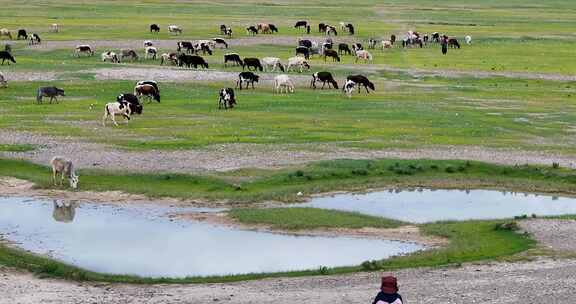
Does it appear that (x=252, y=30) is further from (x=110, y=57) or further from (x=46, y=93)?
(x=46, y=93)

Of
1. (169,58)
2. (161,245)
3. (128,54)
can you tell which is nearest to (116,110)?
(161,245)

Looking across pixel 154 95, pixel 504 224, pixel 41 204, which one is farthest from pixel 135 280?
pixel 154 95

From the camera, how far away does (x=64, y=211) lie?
2869 cm

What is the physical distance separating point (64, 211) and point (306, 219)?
310 inches

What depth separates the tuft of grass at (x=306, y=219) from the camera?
1067 inches

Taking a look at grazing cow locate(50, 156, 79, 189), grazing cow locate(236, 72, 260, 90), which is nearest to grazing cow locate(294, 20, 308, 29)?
grazing cow locate(236, 72, 260, 90)

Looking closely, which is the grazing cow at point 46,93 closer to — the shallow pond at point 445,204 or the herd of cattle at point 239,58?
the herd of cattle at point 239,58

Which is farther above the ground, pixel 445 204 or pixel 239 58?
pixel 239 58

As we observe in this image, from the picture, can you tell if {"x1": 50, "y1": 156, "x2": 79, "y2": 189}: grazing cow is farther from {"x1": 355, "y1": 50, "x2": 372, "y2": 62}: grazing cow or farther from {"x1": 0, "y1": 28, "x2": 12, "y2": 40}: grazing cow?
{"x1": 0, "y1": 28, "x2": 12, "y2": 40}: grazing cow

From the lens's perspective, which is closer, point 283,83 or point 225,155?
point 225,155

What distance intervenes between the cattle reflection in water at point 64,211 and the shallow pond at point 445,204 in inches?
303

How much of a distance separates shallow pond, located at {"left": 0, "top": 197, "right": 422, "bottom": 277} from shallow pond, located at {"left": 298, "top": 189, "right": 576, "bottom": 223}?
3.64 m

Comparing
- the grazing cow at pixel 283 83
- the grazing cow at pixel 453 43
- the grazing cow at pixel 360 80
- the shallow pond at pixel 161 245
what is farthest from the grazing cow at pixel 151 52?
the shallow pond at pixel 161 245

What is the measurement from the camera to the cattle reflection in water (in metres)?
27.7
